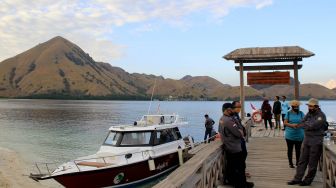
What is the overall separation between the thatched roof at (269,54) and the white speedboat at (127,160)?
17.0 feet

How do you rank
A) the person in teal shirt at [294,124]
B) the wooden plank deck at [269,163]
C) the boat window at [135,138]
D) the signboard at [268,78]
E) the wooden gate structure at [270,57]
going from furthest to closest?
the signboard at [268,78]
the wooden gate structure at [270,57]
the boat window at [135,138]
the person in teal shirt at [294,124]
the wooden plank deck at [269,163]

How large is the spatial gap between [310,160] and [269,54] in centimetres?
1146

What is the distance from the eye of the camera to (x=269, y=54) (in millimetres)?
19109

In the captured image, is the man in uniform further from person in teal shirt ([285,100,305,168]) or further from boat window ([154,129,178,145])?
A: boat window ([154,129,178,145])

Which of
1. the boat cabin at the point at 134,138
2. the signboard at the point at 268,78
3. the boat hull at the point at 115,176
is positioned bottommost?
the boat hull at the point at 115,176

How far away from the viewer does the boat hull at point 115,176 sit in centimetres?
1450

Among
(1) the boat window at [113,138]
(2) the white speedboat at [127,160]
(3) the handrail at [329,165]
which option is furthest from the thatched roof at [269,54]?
(3) the handrail at [329,165]

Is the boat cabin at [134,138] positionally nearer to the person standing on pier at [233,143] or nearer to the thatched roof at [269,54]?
the thatched roof at [269,54]

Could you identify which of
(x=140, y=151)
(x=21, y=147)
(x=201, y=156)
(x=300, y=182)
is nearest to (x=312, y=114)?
(x=300, y=182)

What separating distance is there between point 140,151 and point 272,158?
243 inches

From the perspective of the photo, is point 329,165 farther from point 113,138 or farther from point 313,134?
point 113,138

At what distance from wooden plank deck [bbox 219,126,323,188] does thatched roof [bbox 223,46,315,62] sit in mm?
4247

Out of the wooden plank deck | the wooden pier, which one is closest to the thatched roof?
the wooden plank deck

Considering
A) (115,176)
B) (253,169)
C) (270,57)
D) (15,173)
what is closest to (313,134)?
(253,169)
